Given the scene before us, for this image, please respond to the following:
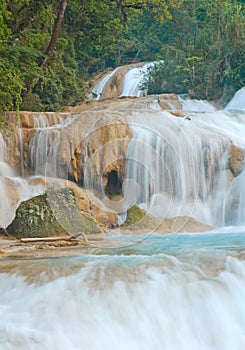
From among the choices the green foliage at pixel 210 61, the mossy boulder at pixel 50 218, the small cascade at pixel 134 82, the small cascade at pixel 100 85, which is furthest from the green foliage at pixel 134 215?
the small cascade at pixel 100 85

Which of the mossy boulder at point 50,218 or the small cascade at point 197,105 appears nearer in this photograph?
the mossy boulder at point 50,218

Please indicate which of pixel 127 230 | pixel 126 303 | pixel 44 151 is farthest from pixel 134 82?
pixel 126 303

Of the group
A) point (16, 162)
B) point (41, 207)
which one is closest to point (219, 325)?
point (41, 207)

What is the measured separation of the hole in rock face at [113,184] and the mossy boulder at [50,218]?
1.71 m

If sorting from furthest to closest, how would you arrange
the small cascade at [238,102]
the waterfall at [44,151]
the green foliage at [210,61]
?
the green foliage at [210,61]
the small cascade at [238,102]
the waterfall at [44,151]

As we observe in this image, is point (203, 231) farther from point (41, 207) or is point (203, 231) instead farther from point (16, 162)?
point (16, 162)

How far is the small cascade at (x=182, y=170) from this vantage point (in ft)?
37.9

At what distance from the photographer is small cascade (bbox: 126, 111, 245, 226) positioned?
11.5 m

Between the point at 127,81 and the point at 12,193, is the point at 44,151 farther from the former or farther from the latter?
the point at 127,81

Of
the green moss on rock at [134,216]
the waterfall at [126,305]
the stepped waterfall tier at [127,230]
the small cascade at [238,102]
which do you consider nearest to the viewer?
the waterfall at [126,305]

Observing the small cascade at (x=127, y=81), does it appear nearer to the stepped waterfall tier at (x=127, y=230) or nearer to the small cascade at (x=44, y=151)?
the stepped waterfall tier at (x=127, y=230)

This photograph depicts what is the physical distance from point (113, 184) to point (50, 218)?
278 centimetres

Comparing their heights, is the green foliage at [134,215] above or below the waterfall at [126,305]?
above

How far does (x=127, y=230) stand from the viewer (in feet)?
33.1
